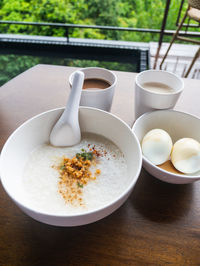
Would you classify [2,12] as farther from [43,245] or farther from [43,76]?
[43,245]

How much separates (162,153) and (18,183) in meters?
0.38

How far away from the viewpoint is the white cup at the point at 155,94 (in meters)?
0.67

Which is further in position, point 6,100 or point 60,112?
point 6,100

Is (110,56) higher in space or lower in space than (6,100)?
lower

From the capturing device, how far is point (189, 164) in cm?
56

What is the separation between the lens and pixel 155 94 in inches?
25.9

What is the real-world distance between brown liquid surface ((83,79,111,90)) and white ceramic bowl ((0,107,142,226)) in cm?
15

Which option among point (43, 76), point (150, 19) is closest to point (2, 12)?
point (150, 19)

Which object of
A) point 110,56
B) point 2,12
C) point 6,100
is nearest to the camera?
point 6,100

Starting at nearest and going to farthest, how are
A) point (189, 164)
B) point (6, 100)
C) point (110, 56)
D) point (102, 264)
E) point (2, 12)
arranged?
point (102, 264) < point (189, 164) < point (6, 100) < point (110, 56) < point (2, 12)

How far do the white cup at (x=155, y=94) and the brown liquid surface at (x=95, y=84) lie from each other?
12 centimetres

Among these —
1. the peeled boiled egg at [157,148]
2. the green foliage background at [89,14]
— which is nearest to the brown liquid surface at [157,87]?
the peeled boiled egg at [157,148]

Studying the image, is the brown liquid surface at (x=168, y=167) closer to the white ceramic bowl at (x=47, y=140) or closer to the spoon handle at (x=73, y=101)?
the white ceramic bowl at (x=47, y=140)

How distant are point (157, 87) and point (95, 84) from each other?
0.23m
